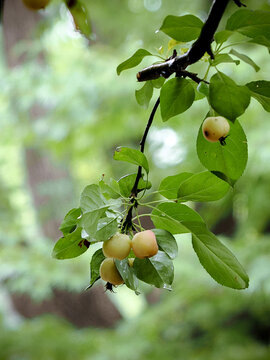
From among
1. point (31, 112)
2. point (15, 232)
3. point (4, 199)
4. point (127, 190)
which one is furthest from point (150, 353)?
point (127, 190)

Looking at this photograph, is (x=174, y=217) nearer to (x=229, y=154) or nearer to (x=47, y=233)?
(x=229, y=154)

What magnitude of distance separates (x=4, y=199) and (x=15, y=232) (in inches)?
6.3

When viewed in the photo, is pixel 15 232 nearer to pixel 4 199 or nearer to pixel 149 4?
pixel 4 199

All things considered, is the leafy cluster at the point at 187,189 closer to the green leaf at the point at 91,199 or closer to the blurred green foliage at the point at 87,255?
the green leaf at the point at 91,199

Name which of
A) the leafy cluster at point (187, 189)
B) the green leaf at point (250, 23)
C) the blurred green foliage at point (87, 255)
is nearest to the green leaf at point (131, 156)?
the leafy cluster at point (187, 189)

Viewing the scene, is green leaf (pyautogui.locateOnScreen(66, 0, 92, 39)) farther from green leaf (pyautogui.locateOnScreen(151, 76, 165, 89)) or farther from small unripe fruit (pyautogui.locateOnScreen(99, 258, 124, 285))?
small unripe fruit (pyautogui.locateOnScreen(99, 258, 124, 285))

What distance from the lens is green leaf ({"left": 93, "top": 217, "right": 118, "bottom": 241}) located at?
0.27 metres

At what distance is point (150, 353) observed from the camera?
5.93 feet

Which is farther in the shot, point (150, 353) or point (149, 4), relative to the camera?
point (149, 4)

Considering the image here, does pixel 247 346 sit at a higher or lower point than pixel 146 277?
lower

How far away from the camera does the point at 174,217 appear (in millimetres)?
300

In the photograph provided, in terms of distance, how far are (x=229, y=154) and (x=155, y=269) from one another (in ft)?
0.31

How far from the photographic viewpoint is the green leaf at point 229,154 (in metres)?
0.30

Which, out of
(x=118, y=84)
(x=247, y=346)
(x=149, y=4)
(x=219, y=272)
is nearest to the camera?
(x=219, y=272)
